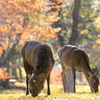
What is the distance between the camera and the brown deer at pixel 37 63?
7.59 m

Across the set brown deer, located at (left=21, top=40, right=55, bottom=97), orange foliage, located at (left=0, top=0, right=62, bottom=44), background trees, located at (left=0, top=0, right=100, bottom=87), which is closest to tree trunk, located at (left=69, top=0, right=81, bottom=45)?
background trees, located at (left=0, top=0, right=100, bottom=87)

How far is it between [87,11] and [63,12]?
204cm

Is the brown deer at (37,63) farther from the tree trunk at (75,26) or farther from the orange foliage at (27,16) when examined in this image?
the tree trunk at (75,26)

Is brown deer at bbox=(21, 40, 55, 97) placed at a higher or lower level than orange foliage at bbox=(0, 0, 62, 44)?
lower

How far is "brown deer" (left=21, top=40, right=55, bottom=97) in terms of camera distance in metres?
7.59

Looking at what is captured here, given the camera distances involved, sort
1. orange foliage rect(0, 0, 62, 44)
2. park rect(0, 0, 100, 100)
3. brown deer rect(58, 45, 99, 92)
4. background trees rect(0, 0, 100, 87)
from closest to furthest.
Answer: park rect(0, 0, 100, 100), brown deer rect(58, 45, 99, 92), orange foliage rect(0, 0, 62, 44), background trees rect(0, 0, 100, 87)

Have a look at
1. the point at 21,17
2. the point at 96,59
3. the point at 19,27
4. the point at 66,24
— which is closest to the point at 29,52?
the point at 19,27

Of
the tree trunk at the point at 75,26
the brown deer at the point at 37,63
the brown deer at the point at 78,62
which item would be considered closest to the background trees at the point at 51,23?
the tree trunk at the point at 75,26

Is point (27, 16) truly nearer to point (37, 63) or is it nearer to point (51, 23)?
point (51, 23)

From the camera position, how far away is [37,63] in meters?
8.01

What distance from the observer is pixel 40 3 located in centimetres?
1521

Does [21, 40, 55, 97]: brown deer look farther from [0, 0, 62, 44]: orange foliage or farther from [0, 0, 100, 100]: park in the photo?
[0, 0, 62, 44]: orange foliage

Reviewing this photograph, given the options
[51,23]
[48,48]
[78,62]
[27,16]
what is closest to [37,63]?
[48,48]

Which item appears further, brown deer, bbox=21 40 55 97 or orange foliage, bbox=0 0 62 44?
orange foliage, bbox=0 0 62 44
